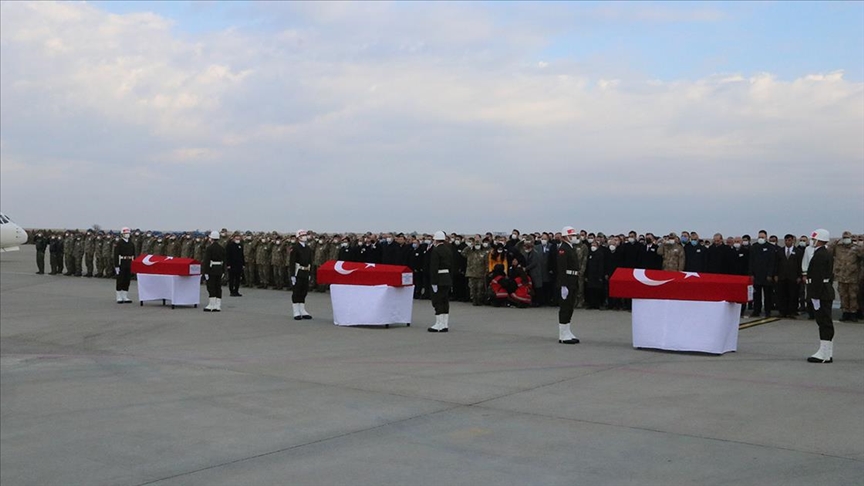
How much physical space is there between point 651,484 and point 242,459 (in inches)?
144

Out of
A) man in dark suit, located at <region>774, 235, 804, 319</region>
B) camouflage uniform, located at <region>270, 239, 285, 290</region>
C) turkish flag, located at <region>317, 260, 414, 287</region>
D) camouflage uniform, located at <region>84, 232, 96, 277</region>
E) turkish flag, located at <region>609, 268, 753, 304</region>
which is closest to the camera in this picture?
turkish flag, located at <region>609, 268, 753, 304</region>

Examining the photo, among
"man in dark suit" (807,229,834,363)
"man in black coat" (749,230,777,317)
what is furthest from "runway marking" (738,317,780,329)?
"man in dark suit" (807,229,834,363)

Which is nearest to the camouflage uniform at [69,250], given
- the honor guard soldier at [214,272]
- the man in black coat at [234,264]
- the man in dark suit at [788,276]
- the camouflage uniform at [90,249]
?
the camouflage uniform at [90,249]

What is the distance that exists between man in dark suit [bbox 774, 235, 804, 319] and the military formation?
22 millimetres

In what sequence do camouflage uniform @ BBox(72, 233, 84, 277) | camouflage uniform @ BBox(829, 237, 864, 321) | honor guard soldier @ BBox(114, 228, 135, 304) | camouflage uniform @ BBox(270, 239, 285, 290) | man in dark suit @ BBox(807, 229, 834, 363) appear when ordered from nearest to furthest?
1. man in dark suit @ BBox(807, 229, 834, 363)
2. camouflage uniform @ BBox(829, 237, 864, 321)
3. honor guard soldier @ BBox(114, 228, 135, 304)
4. camouflage uniform @ BBox(270, 239, 285, 290)
5. camouflage uniform @ BBox(72, 233, 84, 277)

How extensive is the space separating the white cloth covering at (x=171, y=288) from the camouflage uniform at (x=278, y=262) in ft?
17.5

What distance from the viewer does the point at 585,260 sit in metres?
20.4

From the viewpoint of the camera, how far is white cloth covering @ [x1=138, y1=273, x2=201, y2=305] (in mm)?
21578

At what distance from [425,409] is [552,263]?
1208 centimetres

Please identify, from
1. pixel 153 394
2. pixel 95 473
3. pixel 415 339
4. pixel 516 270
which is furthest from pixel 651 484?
pixel 516 270

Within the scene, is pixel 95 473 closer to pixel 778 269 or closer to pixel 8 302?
pixel 778 269

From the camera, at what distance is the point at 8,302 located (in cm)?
2344

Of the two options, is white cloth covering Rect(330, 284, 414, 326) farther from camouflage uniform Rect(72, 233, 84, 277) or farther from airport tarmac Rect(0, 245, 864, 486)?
camouflage uniform Rect(72, 233, 84, 277)

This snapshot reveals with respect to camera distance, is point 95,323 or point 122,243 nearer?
point 95,323
